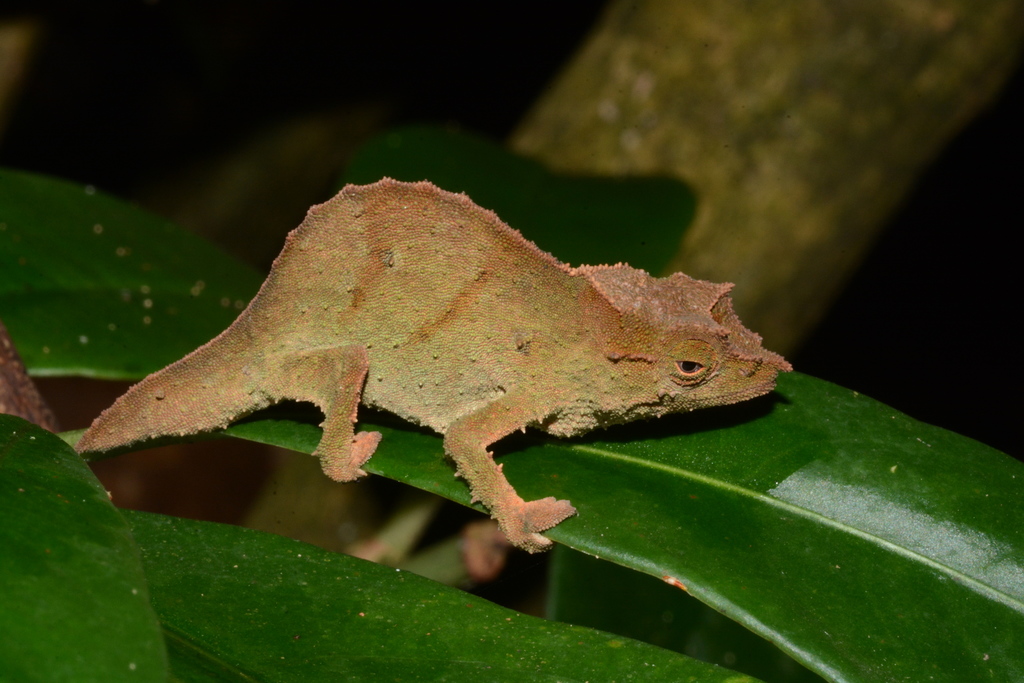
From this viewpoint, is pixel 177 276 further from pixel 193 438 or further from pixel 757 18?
pixel 757 18

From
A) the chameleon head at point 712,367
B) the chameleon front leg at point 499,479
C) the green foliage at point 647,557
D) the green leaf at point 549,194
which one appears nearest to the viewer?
the green foliage at point 647,557

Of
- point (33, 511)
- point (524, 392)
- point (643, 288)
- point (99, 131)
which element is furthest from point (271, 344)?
point (99, 131)

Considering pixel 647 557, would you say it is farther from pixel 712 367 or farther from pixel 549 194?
pixel 549 194

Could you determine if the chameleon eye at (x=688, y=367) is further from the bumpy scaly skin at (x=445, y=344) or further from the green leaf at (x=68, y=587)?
the green leaf at (x=68, y=587)

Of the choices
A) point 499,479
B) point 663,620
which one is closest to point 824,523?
point 499,479

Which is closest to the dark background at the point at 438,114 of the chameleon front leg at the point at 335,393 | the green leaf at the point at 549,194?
the green leaf at the point at 549,194

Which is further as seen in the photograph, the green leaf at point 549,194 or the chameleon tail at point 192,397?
the green leaf at point 549,194
